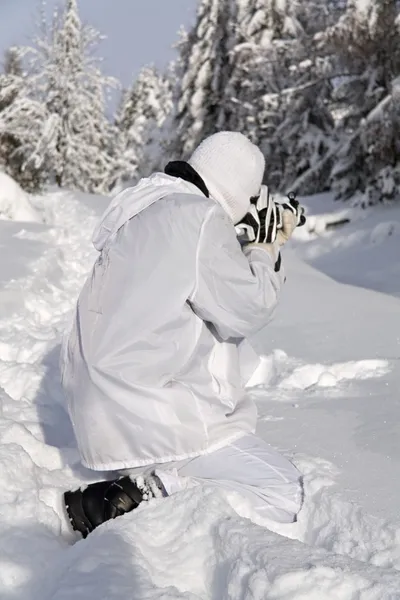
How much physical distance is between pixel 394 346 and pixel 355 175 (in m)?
11.0

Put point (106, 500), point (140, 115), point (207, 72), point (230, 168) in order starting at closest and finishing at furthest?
point (106, 500)
point (230, 168)
point (207, 72)
point (140, 115)

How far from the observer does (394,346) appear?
15.6 ft

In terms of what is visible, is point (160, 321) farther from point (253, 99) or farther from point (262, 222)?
point (253, 99)

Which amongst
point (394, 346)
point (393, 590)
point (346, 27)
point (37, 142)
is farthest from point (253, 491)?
point (37, 142)

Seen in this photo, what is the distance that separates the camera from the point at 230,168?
2344 mm

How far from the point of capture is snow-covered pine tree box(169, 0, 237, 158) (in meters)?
23.0

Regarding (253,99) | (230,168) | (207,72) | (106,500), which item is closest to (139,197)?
(230,168)

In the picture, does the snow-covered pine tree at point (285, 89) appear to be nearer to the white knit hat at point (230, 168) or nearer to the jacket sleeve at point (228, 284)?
the white knit hat at point (230, 168)

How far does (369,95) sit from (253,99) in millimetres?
7580

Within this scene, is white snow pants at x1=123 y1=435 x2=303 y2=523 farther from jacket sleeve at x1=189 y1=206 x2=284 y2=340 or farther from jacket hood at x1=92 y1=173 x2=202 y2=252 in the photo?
jacket hood at x1=92 y1=173 x2=202 y2=252

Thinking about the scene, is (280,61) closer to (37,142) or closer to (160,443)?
(37,142)

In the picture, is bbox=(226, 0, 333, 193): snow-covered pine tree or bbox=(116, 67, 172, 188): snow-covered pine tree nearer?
bbox=(226, 0, 333, 193): snow-covered pine tree

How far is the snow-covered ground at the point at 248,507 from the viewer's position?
5.70 feet

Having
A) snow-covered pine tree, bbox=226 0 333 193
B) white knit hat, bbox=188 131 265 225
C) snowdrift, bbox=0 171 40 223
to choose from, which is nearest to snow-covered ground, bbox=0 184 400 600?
white knit hat, bbox=188 131 265 225
